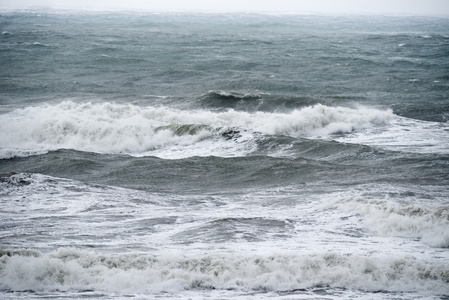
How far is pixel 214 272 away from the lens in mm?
9289

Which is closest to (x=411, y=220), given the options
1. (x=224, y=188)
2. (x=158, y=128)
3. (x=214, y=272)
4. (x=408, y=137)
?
(x=214, y=272)

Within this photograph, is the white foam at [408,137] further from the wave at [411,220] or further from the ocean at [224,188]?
the wave at [411,220]

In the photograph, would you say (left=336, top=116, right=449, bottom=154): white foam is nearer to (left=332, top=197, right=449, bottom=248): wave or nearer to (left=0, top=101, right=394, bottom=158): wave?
(left=0, top=101, right=394, bottom=158): wave

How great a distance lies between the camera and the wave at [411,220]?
1083 cm

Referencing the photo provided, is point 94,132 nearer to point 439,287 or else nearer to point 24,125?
point 24,125

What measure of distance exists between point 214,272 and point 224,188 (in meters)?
6.06

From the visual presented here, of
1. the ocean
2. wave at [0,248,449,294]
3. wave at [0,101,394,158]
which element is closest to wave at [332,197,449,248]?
the ocean

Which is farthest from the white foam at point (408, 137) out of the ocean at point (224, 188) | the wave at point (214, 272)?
the wave at point (214, 272)

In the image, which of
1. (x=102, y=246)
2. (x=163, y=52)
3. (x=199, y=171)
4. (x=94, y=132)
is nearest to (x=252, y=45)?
(x=163, y=52)

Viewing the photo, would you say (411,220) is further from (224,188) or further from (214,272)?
(224,188)

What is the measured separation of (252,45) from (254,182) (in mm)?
42037

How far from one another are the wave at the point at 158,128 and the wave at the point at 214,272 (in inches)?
390

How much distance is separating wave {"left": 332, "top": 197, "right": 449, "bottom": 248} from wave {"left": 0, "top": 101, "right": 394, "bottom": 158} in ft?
25.6

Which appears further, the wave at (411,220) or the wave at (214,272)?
the wave at (411,220)
